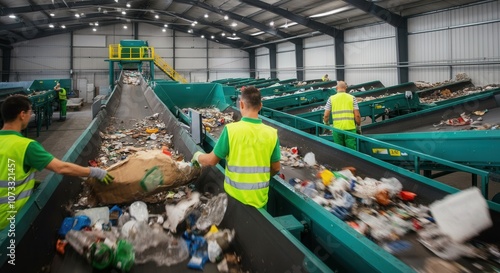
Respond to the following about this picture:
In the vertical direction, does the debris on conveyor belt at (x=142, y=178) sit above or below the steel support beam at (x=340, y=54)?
below

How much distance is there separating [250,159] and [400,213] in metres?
1.54

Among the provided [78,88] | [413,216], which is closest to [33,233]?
[413,216]

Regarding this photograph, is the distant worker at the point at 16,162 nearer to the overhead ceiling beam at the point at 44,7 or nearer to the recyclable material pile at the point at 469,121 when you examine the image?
the recyclable material pile at the point at 469,121

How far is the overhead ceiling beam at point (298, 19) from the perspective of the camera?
12938mm

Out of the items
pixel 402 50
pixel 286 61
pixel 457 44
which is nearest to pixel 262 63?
pixel 286 61

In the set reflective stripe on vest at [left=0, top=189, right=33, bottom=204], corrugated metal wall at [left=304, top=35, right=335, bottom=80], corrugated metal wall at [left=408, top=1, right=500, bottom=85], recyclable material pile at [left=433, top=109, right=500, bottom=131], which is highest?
corrugated metal wall at [left=304, top=35, right=335, bottom=80]

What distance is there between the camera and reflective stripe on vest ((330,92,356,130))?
A: 443 centimetres

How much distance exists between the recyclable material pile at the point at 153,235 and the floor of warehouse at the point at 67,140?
14.2 ft

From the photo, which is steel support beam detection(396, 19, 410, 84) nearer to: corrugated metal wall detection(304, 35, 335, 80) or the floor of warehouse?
corrugated metal wall detection(304, 35, 335, 80)

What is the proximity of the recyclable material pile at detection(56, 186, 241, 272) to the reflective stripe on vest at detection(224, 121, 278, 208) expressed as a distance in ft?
1.00

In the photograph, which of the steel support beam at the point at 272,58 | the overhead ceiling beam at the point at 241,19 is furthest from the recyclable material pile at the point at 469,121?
the steel support beam at the point at 272,58

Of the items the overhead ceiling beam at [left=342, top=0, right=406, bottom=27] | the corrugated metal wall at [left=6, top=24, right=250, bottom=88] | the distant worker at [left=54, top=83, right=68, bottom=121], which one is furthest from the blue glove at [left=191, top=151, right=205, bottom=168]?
the corrugated metal wall at [left=6, top=24, right=250, bottom=88]

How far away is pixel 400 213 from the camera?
249 cm

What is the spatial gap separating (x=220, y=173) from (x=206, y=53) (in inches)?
854
